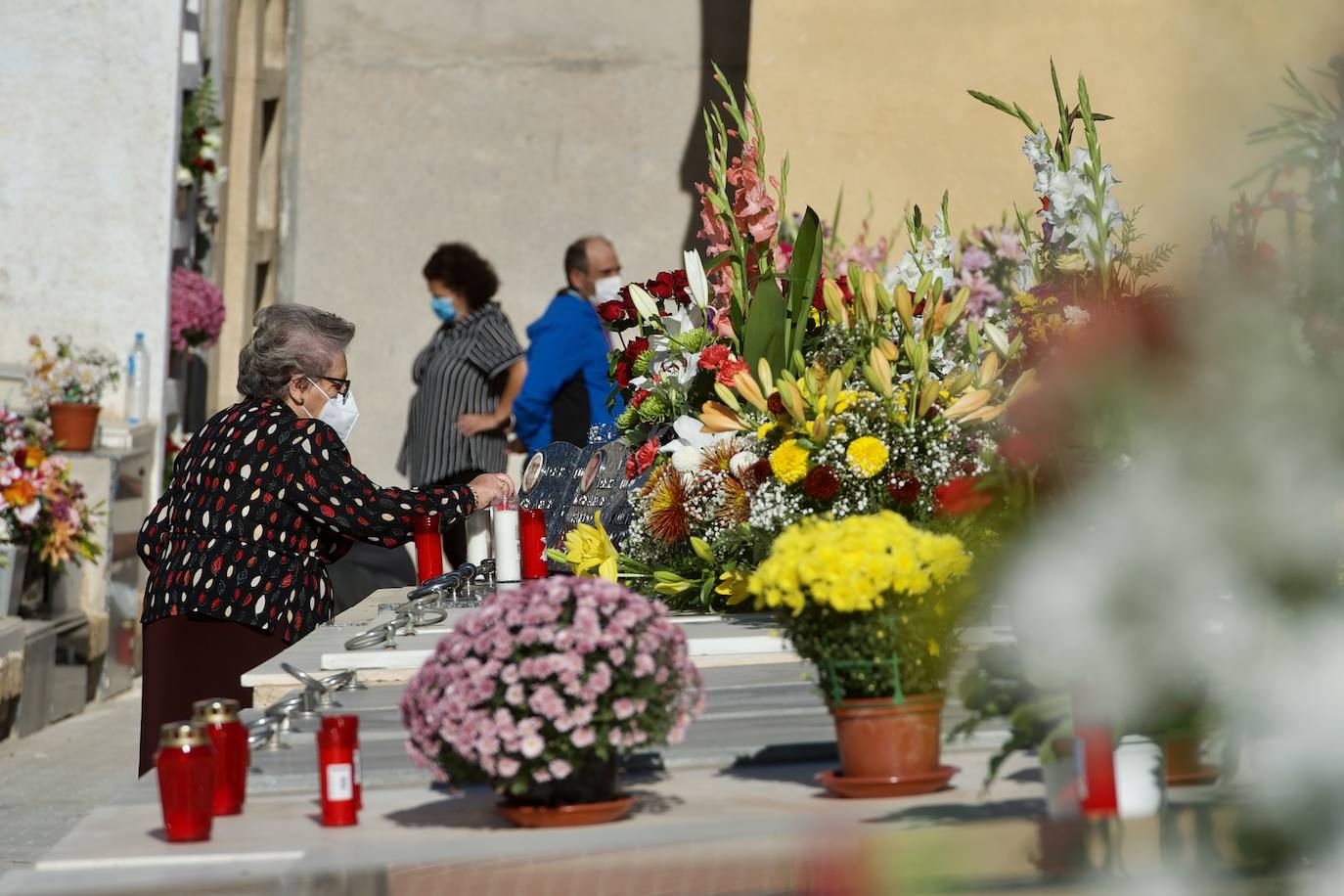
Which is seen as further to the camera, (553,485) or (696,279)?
(553,485)

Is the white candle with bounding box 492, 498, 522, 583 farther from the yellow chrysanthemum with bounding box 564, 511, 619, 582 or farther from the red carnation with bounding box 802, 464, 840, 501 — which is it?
the red carnation with bounding box 802, 464, 840, 501

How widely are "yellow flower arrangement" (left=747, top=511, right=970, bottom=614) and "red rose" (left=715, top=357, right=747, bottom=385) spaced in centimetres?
175

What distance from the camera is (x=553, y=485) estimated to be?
453cm

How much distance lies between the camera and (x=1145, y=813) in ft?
5.76

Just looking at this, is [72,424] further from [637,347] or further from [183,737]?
[183,737]

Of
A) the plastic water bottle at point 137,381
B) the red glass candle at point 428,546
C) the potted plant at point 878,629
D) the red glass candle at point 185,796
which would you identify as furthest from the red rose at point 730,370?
the plastic water bottle at point 137,381

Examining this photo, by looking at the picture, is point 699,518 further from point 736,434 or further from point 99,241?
point 99,241

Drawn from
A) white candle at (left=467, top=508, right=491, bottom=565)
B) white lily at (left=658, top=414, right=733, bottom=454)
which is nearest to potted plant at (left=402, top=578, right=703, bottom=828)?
white lily at (left=658, top=414, right=733, bottom=454)

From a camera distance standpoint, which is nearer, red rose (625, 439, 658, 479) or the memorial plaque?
red rose (625, 439, 658, 479)

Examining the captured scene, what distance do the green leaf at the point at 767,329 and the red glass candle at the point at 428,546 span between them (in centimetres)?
82

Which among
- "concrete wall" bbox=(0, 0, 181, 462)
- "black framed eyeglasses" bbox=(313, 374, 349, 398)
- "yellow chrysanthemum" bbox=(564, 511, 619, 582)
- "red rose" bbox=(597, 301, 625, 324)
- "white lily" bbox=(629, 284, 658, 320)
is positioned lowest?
"yellow chrysanthemum" bbox=(564, 511, 619, 582)

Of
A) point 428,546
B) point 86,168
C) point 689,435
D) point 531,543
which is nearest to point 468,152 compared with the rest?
point 86,168

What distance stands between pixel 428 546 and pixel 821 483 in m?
1.44

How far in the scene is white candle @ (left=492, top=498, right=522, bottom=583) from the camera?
13.4 feet
